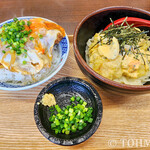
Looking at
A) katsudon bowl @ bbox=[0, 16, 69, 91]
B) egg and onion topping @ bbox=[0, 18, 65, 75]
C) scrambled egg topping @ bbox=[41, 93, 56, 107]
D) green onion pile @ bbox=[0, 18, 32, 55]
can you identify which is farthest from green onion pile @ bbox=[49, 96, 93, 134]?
green onion pile @ bbox=[0, 18, 32, 55]

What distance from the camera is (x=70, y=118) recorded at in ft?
4.17

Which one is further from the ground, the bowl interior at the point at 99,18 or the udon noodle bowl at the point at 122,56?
the bowl interior at the point at 99,18

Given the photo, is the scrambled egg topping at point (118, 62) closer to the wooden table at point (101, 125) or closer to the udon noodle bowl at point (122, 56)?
the udon noodle bowl at point (122, 56)

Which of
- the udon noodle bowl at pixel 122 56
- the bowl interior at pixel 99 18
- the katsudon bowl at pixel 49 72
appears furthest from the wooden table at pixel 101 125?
the bowl interior at pixel 99 18

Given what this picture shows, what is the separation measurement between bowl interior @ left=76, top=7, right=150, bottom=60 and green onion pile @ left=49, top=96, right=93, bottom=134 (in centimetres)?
45

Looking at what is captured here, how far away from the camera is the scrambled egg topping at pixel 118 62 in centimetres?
120

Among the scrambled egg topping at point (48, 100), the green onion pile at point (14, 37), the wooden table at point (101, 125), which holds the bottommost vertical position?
the wooden table at point (101, 125)

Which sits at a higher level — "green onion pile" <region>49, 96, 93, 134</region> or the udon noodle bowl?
the udon noodle bowl

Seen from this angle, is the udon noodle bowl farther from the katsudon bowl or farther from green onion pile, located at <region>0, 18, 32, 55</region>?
green onion pile, located at <region>0, 18, 32, 55</region>

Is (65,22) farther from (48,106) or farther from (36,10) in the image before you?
(48,106)

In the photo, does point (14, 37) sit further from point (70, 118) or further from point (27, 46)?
point (70, 118)

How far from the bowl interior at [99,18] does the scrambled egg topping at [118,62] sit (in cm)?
18

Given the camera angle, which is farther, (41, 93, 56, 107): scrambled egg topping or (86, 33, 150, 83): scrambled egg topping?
(41, 93, 56, 107): scrambled egg topping

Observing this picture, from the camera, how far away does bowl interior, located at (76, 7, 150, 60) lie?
133cm
